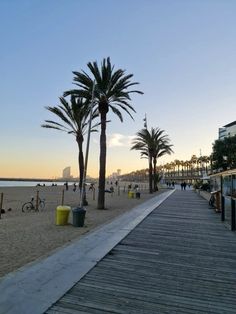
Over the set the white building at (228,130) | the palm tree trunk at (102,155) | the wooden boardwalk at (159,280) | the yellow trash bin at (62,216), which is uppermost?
the white building at (228,130)

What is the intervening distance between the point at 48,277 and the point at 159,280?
190 cm

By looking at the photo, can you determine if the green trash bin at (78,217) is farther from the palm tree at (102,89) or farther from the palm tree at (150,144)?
the palm tree at (150,144)

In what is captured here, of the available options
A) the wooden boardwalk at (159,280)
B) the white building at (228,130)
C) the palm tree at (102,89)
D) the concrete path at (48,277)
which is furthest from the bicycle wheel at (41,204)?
the white building at (228,130)

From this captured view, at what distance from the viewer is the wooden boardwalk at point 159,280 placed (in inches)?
183

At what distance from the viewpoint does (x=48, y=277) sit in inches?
227

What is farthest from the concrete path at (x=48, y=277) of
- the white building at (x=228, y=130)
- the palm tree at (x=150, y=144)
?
the white building at (x=228, y=130)

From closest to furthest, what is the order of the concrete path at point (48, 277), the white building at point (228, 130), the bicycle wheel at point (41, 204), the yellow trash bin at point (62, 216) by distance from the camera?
the concrete path at point (48, 277)
the yellow trash bin at point (62, 216)
the bicycle wheel at point (41, 204)
the white building at point (228, 130)

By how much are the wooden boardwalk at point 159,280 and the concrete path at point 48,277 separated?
19 cm

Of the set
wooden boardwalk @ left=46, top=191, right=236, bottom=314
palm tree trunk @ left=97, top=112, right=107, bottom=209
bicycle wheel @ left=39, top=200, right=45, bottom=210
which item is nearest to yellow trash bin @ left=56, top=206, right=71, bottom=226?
wooden boardwalk @ left=46, top=191, right=236, bottom=314

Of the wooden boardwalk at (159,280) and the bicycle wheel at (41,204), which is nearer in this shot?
the wooden boardwalk at (159,280)

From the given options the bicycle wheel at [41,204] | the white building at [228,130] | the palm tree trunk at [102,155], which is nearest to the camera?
the palm tree trunk at [102,155]

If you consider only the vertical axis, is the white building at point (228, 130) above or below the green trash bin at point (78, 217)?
above

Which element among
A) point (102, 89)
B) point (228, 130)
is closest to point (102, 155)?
point (102, 89)

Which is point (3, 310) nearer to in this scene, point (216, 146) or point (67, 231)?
point (67, 231)
